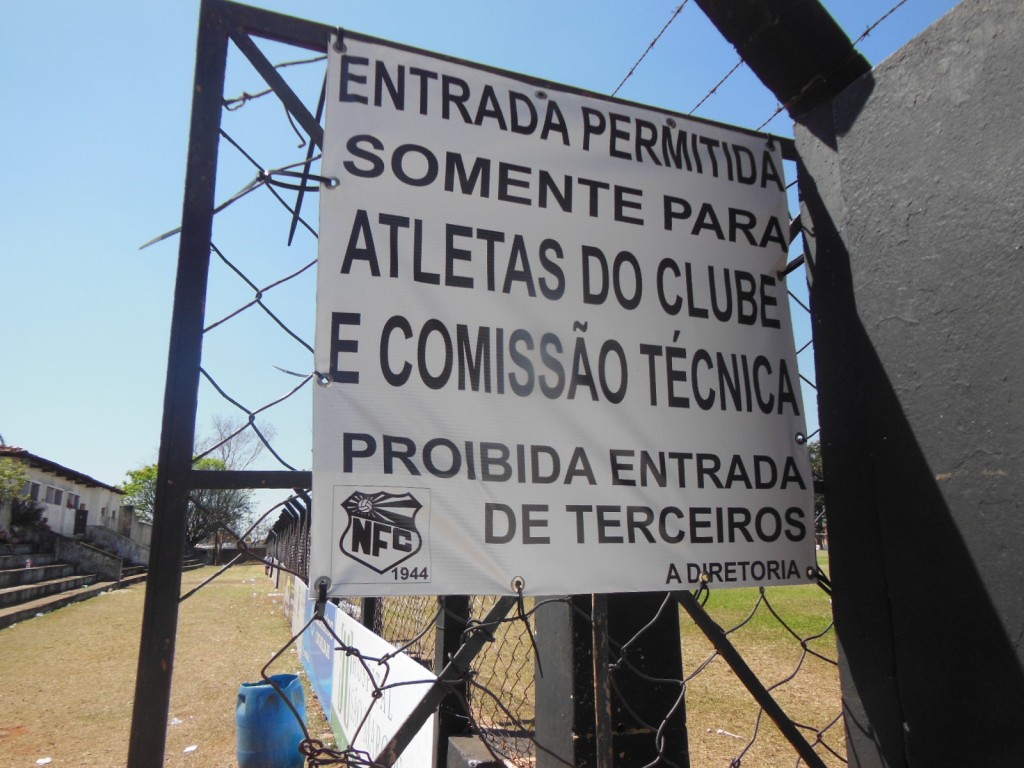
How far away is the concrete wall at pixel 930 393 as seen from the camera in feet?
4.00

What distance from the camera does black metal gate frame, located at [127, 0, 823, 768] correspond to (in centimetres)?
118

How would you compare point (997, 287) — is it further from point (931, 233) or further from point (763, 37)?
point (763, 37)

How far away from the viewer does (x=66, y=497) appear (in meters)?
34.2

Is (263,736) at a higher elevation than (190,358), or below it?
below

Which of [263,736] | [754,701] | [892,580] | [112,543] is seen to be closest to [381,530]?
[892,580]

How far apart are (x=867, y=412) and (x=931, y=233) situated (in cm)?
38

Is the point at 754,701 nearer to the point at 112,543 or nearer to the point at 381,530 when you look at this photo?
the point at 381,530

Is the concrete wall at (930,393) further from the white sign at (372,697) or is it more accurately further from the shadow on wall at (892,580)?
the white sign at (372,697)

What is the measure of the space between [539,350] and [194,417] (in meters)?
0.67

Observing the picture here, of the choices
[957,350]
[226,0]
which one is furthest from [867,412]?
[226,0]

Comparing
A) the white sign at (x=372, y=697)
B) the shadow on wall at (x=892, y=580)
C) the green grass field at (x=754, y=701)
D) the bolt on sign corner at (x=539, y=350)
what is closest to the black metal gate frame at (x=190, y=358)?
the bolt on sign corner at (x=539, y=350)

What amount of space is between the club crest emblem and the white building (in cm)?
2683

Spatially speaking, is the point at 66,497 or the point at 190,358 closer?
the point at 190,358

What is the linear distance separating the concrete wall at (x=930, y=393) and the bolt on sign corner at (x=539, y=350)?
0.19 metres
